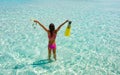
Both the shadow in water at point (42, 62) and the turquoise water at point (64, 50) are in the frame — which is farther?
the shadow in water at point (42, 62)

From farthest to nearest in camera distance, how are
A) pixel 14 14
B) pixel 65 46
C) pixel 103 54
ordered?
pixel 14 14
pixel 65 46
pixel 103 54

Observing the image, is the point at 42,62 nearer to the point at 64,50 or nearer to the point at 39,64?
the point at 39,64

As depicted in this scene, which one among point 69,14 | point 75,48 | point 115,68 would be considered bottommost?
point 115,68

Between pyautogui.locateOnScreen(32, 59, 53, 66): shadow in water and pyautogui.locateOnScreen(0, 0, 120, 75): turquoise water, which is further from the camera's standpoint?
pyautogui.locateOnScreen(32, 59, 53, 66): shadow in water

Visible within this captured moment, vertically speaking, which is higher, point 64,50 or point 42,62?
point 64,50

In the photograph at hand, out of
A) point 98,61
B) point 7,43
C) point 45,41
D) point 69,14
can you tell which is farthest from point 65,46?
point 69,14

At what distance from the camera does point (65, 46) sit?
8273mm

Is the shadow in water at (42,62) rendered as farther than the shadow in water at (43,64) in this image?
Yes

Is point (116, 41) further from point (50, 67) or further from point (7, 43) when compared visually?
point (7, 43)

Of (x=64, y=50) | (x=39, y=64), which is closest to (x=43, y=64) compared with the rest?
(x=39, y=64)

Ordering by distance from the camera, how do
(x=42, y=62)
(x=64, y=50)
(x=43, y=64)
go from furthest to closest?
1. (x=64, y=50)
2. (x=42, y=62)
3. (x=43, y=64)

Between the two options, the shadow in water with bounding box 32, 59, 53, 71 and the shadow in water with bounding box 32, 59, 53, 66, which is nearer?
the shadow in water with bounding box 32, 59, 53, 71

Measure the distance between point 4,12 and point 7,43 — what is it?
710 cm

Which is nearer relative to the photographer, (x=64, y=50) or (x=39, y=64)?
(x=39, y=64)
